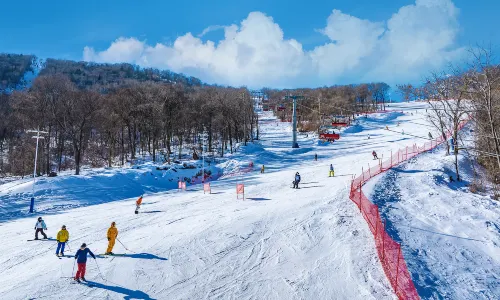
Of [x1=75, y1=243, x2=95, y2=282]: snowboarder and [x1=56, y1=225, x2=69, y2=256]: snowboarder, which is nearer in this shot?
[x1=75, y1=243, x2=95, y2=282]: snowboarder

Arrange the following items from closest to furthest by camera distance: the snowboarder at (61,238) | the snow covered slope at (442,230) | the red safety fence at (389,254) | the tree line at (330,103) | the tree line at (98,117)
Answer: the red safety fence at (389,254)
the snow covered slope at (442,230)
the snowboarder at (61,238)
the tree line at (98,117)
the tree line at (330,103)

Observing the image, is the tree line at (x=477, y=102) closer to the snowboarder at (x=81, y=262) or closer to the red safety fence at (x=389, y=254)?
the red safety fence at (x=389, y=254)

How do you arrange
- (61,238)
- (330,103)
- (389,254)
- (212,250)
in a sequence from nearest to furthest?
(389,254), (61,238), (212,250), (330,103)

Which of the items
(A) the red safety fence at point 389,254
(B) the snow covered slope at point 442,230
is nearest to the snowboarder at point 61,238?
(A) the red safety fence at point 389,254

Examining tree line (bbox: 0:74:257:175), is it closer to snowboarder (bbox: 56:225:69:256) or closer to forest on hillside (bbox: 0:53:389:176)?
forest on hillside (bbox: 0:53:389:176)

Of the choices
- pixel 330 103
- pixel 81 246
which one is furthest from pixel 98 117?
pixel 330 103

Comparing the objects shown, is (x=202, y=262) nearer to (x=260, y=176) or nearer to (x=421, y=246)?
(x=421, y=246)

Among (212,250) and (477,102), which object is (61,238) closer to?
(212,250)

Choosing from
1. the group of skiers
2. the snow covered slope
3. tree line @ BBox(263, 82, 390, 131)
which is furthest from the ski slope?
tree line @ BBox(263, 82, 390, 131)
